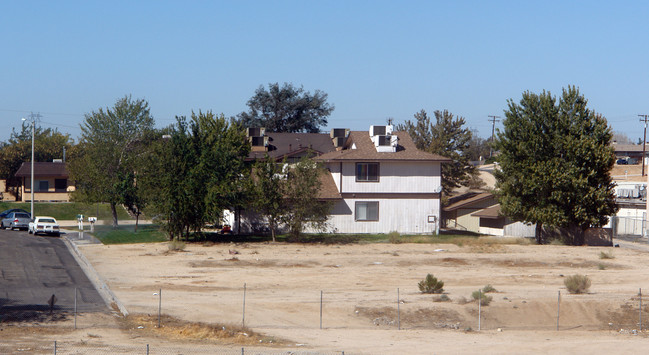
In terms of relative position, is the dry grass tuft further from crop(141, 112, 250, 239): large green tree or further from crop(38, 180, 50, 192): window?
crop(38, 180, 50, 192): window

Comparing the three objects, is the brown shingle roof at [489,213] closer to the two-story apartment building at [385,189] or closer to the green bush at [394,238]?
the two-story apartment building at [385,189]

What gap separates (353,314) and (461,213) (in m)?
40.3

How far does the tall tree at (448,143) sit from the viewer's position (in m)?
73.1

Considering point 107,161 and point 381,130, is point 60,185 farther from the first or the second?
point 381,130

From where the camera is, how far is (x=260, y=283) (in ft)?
103

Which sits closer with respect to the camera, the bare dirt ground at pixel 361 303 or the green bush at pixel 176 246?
the bare dirt ground at pixel 361 303

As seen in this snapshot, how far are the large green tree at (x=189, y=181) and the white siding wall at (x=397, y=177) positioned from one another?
28.6 feet

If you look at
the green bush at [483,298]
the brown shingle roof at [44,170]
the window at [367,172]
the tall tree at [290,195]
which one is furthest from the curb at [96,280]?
the brown shingle roof at [44,170]

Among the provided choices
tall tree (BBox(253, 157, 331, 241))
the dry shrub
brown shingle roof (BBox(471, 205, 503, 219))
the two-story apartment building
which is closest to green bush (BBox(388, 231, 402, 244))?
the two-story apartment building

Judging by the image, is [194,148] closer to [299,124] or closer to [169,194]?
[169,194]

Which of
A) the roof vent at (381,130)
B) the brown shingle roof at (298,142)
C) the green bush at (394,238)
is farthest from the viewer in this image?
the brown shingle roof at (298,142)

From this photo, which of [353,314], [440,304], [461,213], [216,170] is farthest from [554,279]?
[461,213]

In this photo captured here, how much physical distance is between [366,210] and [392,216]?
2069 mm

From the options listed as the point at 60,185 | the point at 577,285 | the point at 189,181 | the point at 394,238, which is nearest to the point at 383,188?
the point at 394,238
